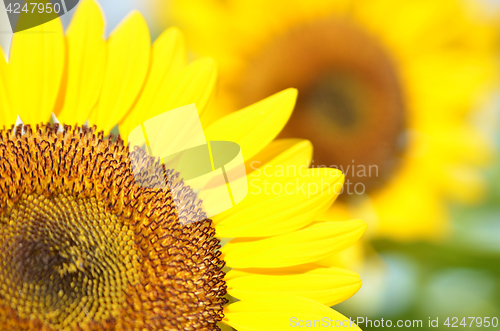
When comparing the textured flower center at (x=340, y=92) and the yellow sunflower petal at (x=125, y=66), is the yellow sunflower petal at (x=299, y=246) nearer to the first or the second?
the yellow sunflower petal at (x=125, y=66)

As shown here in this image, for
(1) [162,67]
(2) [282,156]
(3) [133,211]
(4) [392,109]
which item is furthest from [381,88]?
(3) [133,211]

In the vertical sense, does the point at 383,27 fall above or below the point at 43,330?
above

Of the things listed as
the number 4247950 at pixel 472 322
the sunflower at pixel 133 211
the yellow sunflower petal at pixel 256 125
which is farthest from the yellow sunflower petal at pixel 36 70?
the number 4247950 at pixel 472 322

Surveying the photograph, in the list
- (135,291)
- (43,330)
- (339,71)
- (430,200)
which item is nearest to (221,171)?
(135,291)

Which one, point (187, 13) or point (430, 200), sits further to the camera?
point (430, 200)

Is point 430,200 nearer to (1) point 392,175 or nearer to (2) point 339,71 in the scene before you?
(1) point 392,175

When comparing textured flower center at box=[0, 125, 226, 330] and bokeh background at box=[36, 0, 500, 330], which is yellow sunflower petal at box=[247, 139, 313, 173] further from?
bokeh background at box=[36, 0, 500, 330]

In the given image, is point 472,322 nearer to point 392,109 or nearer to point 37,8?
point 392,109
